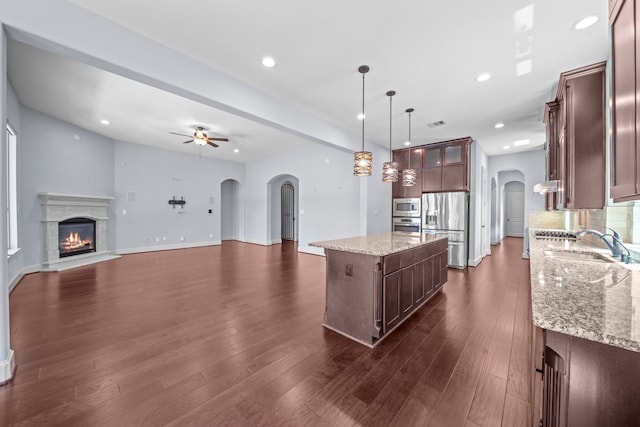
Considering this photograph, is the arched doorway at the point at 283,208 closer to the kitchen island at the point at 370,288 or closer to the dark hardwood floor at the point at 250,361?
the dark hardwood floor at the point at 250,361

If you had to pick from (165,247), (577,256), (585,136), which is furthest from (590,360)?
(165,247)

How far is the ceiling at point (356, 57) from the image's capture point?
2146 millimetres

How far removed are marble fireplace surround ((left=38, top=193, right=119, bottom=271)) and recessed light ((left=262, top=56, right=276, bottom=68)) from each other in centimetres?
546

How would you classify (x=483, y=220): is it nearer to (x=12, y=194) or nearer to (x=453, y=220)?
(x=453, y=220)

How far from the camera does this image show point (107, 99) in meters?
4.19

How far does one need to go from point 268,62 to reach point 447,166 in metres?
4.71

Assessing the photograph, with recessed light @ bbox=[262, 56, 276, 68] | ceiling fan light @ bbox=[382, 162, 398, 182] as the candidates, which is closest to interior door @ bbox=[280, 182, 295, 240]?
ceiling fan light @ bbox=[382, 162, 398, 182]

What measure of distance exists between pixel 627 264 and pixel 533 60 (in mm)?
2288

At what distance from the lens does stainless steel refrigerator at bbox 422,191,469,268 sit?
555 centimetres

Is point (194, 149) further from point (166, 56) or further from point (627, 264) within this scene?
point (627, 264)

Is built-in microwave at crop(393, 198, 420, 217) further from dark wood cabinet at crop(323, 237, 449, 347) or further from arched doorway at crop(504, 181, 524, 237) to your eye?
arched doorway at crop(504, 181, 524, 237)

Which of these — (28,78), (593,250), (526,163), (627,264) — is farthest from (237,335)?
(526,163)

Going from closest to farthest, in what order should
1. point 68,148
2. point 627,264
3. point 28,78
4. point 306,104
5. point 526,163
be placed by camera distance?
point 627,264, point 28,78, point 306,104, point 68,148, point 526,163

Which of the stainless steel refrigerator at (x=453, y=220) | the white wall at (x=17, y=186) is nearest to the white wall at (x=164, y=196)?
the white wall at (x=17, y=186)
